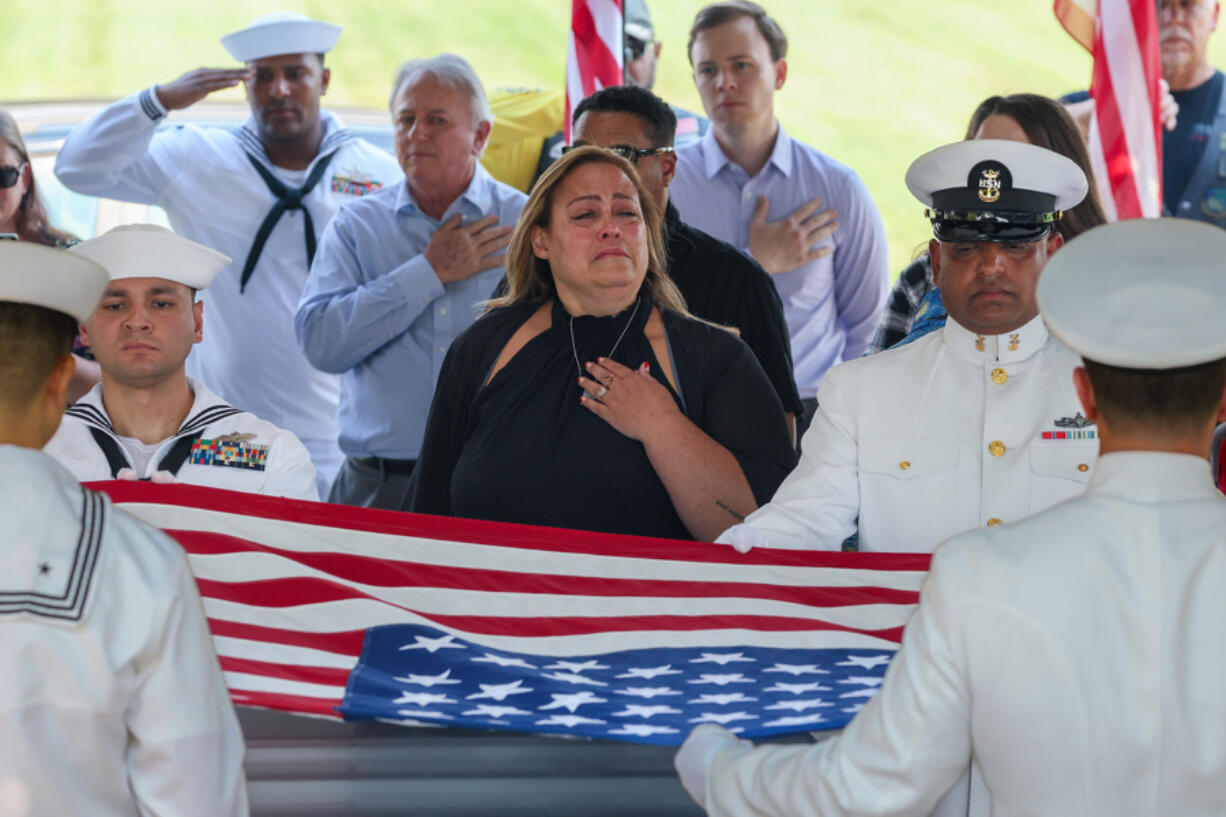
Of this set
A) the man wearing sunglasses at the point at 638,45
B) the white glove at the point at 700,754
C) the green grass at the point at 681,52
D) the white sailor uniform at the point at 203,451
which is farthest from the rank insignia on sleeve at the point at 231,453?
the green grass at the point at 681,52

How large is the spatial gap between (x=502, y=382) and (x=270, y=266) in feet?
6.42

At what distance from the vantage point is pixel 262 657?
257cm

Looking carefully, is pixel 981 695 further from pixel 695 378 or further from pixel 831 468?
pixel 695 378

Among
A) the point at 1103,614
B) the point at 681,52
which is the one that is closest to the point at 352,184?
the point at 1103,614

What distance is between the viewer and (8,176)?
457 centimetres

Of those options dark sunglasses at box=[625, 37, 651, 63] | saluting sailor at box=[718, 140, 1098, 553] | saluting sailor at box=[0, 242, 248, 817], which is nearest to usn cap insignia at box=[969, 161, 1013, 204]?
saluting sailor at box=[718, 140, 1098, 553]

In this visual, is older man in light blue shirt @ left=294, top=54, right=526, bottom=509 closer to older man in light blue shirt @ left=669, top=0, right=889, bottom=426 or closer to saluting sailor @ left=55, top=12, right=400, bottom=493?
saluting sailor @ left=55, top=12, right=400, bottom=493

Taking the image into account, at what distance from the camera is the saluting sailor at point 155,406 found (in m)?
3.25

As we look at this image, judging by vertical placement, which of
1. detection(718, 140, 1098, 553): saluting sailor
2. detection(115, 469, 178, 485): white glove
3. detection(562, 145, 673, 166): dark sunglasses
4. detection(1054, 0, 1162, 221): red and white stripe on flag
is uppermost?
detection(1054, 0, 1162, 221): red and white stripe on flag

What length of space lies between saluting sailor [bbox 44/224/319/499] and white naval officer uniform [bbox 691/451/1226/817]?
189 centimetres

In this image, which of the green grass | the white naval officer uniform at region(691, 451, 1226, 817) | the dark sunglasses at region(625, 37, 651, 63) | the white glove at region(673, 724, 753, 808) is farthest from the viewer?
the green grass

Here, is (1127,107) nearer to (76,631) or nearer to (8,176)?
(8,176)

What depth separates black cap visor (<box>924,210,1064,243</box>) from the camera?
289cm

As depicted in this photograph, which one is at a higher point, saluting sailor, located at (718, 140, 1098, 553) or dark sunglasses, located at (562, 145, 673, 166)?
dark sunglasses, located at (562, 145, 673, 166)
